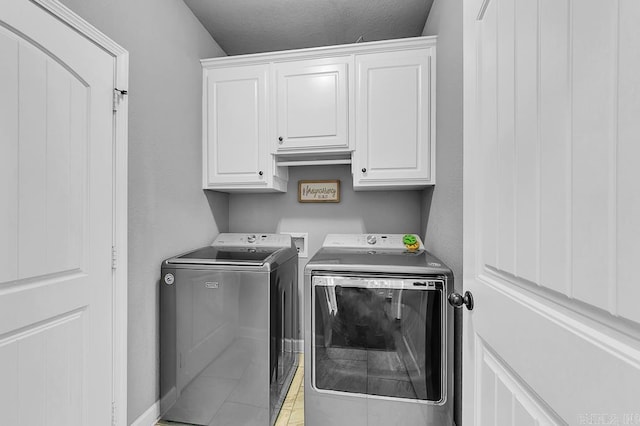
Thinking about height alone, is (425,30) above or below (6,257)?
above

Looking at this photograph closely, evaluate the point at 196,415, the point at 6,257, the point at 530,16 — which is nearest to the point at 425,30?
the point at 530,16

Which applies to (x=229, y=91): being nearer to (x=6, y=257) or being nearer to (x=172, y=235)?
(x=172, y=235)

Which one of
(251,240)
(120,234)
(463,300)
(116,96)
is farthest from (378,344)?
(116,96)

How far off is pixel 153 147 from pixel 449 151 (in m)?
1.74

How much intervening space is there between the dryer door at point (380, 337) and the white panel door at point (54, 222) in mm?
1059

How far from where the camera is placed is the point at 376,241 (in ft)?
7.30

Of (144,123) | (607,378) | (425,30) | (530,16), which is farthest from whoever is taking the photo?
(425,30)

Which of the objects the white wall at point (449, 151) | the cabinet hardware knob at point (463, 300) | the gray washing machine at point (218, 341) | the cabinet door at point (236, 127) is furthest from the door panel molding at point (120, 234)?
the white wall at point (449, 151)

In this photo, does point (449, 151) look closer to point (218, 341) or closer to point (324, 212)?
point (324, 212)

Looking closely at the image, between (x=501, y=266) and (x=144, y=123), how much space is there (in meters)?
1.83

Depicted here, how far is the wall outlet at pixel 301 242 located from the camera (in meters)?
2.49

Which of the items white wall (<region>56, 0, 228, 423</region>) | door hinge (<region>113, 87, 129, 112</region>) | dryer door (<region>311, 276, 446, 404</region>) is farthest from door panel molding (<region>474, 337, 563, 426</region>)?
door hinge (<region>113, 87, 129, 112</region>)

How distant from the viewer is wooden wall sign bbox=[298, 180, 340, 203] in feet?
8.02

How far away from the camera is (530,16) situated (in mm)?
609
